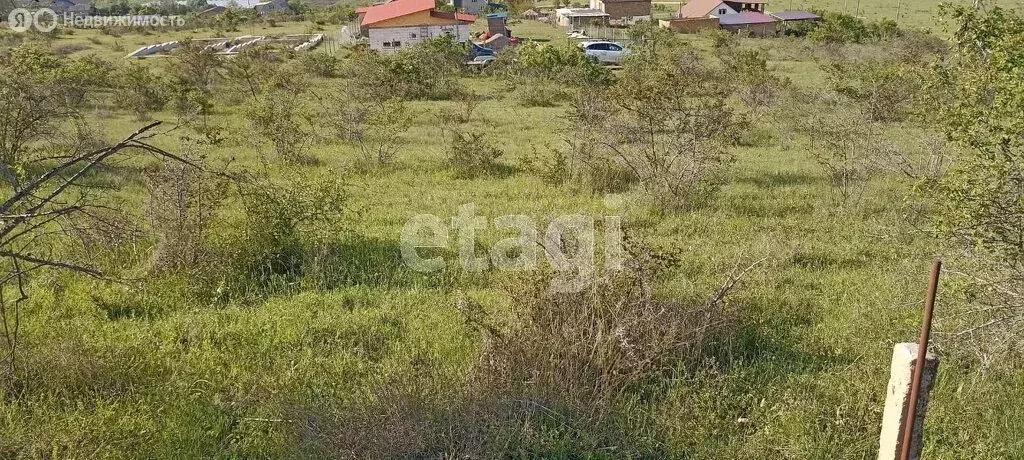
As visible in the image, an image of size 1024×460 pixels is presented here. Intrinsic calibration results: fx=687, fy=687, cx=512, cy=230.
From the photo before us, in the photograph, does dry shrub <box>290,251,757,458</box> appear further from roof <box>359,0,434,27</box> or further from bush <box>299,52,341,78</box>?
roof <box>359,0,434,27</box>

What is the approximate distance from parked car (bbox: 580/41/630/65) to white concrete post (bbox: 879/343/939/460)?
23.2 meters

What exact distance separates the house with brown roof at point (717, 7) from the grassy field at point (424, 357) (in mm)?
34039

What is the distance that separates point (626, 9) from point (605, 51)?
63.0ft

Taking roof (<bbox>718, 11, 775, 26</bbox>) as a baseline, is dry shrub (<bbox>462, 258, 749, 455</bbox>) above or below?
below

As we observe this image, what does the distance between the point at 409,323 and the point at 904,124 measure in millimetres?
12273

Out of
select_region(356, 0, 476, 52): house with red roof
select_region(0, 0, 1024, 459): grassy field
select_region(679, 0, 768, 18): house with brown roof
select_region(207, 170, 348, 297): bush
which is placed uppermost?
select_region(679, 0, 768, 18): house with brown roof

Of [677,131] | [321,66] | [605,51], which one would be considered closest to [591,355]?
[677,131]

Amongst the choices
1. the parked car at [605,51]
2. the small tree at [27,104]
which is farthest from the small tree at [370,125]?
the parked car at [605,51]

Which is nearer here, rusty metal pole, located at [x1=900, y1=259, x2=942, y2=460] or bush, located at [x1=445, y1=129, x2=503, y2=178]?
rusty metal pole, located at [x1=900, y1=259, x2=942, y2=460]

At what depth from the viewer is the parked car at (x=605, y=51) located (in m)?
25.2

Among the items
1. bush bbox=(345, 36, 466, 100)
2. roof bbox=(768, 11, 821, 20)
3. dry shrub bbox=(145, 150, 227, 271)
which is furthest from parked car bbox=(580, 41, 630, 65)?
dry shrub bbox=(145, 150, 227, 271)

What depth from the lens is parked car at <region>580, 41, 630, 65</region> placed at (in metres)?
25.2

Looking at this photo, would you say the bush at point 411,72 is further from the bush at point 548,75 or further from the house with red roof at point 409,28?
the house with red roof at point 409,28

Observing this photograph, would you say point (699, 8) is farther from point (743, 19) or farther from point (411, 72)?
point (411, 72)
